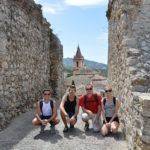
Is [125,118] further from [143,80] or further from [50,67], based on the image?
[50,67]

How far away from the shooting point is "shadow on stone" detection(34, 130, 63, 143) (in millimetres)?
8953

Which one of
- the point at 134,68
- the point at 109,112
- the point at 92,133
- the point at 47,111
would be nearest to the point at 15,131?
the point at 47,111

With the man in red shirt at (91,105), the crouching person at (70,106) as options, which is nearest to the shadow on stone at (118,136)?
the man in red shirt at (91,105)

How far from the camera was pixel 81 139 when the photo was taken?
8977 mm

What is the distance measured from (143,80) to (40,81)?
25.4 feet

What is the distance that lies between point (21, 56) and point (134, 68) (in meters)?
4.73

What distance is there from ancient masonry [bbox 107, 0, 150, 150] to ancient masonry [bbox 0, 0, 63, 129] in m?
2.87

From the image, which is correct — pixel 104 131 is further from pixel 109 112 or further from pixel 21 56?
pixel 21 56

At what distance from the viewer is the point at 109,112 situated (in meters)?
9.59

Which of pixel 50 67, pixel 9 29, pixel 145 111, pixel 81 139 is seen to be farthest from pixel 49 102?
pixel 50 67

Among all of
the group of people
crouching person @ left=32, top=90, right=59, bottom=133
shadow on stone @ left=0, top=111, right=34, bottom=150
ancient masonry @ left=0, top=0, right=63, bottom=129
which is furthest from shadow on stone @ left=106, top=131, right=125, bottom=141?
ancient masonry @ left=0, top=0, right=63, bottom=129

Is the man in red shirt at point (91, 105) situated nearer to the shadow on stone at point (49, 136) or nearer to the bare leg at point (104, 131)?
the bare leg at point (104, 131)

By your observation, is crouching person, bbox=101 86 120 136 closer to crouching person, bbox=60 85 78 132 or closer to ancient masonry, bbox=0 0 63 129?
crouching person, bbox=60 85 78 132

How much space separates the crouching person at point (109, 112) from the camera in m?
9.34
